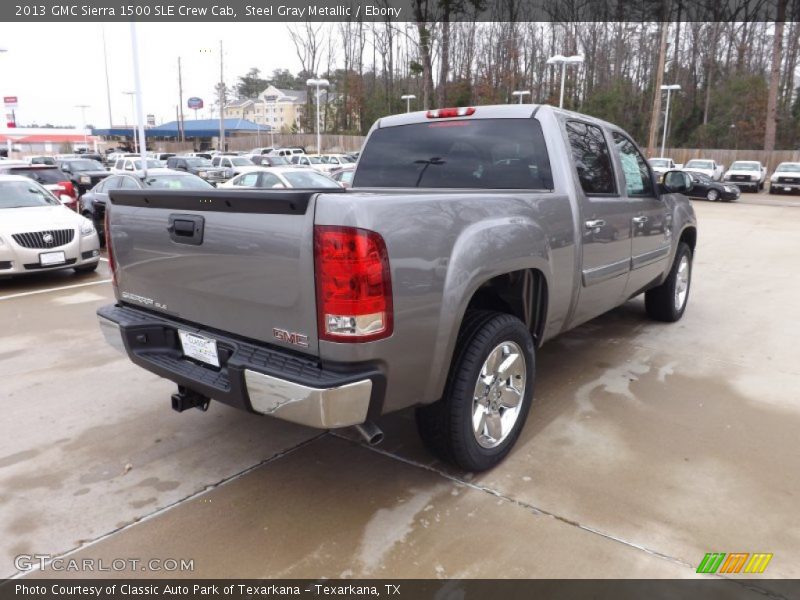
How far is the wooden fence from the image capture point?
37969 mm

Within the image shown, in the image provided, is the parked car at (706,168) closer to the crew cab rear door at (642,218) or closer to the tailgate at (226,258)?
the crew cab rear door at (642,218)

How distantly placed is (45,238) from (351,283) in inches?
295

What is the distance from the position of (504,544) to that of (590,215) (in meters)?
2.25

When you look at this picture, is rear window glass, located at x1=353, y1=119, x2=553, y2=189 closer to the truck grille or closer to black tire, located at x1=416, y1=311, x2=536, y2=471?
black tire, located at x1=416, y1=311, x2=536, y2=471

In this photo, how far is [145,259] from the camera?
10.6ft

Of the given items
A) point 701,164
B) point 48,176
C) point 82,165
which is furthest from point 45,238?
point 701,164

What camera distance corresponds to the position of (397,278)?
2.47m

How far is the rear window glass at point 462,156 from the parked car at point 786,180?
A: 29.5m

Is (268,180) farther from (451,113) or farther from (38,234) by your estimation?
(451,113)

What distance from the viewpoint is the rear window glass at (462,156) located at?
3920 mm

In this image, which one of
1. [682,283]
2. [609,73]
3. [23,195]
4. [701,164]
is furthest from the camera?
[609,73]

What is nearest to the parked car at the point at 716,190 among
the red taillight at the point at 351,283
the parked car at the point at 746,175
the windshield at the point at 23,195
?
the parked car at the point at 746,175

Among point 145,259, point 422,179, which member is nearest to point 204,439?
point 145,259

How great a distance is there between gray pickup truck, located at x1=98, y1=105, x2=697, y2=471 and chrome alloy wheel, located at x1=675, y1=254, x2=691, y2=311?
2151 millimetres
